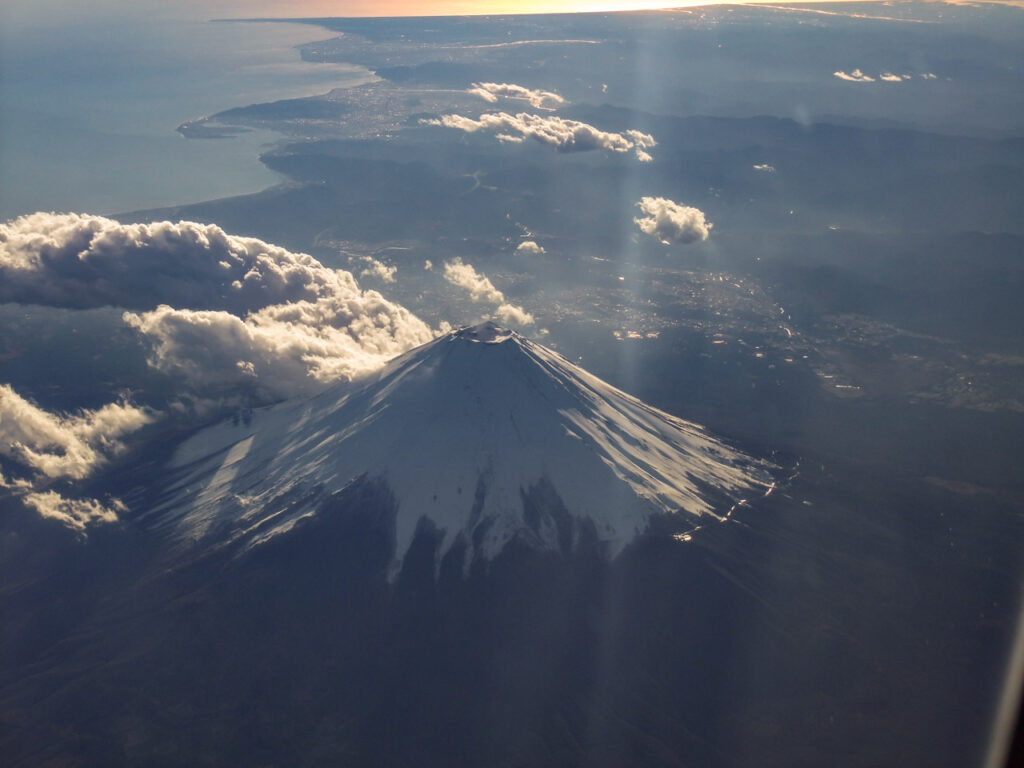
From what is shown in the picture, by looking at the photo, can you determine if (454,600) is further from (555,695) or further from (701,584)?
(701,584)

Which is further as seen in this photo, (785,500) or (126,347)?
(126,347)

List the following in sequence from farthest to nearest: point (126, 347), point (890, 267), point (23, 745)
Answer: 1. point (890, 267)
2. point (126, 347)
3. point (23, 745)

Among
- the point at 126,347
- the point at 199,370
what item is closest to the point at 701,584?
the point at 199,370

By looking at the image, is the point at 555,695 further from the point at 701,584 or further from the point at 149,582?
the point at 149,582

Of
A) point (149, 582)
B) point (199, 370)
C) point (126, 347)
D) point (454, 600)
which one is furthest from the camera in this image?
point (126, 347)

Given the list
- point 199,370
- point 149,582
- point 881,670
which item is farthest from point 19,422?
point 881,670

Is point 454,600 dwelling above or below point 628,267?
above
